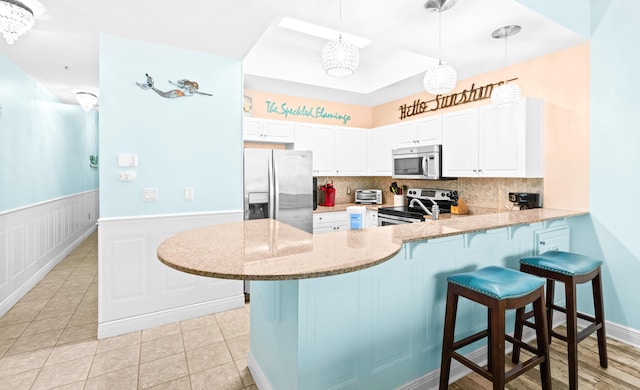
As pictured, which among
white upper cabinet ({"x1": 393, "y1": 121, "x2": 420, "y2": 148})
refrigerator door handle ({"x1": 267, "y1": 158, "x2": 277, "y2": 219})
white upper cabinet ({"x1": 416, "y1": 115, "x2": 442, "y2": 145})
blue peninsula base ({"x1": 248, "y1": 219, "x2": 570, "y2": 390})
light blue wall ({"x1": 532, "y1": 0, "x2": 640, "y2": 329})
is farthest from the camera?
white upper cabinet ({"x1": 393, "y1": 121, "x2": 420, "y2": 148})

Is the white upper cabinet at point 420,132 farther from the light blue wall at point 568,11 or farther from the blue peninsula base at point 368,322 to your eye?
the blue peninsula base at point 368,322

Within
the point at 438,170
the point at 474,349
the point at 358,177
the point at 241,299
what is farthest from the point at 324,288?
the point at 358,177

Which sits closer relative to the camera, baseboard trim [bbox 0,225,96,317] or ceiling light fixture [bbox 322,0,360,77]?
ceiling light fixture [bbox 322,0,360,77]

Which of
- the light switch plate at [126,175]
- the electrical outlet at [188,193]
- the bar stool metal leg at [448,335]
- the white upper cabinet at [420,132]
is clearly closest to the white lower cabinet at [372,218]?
the white upper cabinet at [420,132]

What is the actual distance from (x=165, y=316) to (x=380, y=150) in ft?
11.1

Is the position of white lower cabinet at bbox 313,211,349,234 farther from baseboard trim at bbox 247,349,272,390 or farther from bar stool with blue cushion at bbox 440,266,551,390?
bar stool with blue cushion at bbox 440,266,551,390

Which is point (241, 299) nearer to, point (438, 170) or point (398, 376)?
point (398, 376)

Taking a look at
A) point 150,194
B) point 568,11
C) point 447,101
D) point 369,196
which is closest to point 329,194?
point 369,196

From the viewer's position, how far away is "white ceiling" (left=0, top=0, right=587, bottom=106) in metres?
2.19

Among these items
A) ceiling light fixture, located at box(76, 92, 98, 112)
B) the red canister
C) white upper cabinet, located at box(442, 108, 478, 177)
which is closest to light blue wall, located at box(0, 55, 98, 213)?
ceiling light fixture, located at box(76, 92, 98, 112)

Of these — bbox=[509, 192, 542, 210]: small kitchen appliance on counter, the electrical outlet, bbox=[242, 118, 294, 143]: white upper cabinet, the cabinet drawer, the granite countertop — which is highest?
bbox=[242, 118, 294, 143]: white upper cabinet

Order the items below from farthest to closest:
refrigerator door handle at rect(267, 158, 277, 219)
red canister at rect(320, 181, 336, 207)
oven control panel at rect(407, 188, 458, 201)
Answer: red canister at rect(320, 181, 336, 207) → oven control panel at rect(407, 188, 458, 201) → refrigerator door handle at rect(267, 158, 277, 219)

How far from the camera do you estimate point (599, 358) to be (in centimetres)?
225

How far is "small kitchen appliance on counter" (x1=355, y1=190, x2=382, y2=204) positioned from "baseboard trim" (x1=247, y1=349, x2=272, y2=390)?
3.12 meters
